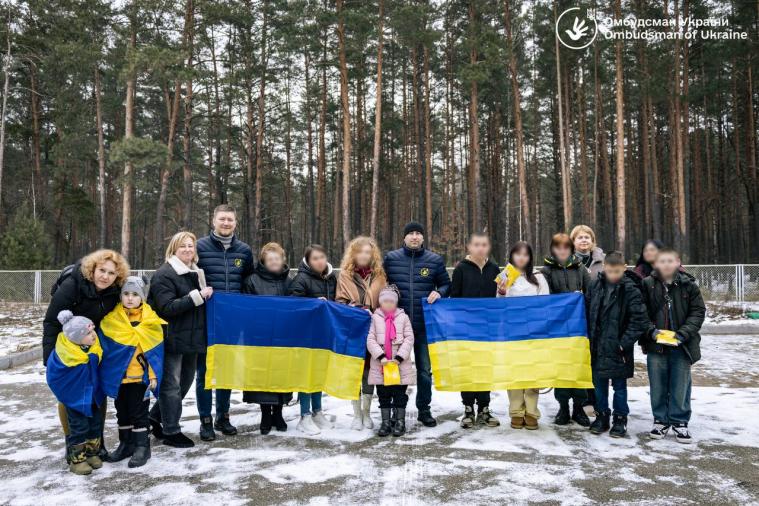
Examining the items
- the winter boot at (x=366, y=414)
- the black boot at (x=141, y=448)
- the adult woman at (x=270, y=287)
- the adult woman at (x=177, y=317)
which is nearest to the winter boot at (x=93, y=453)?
the black boot at (x=141, y=448)

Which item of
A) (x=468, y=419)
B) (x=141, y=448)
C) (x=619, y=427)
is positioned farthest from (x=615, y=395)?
(x=141, y=448)

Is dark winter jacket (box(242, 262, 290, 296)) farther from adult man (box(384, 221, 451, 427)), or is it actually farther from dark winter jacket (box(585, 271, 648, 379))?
dark winter jacket (box(585, 271, 648, 379))

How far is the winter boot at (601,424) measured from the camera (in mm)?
4612

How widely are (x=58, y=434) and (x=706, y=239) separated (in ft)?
114

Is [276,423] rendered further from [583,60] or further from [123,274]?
[583,60]

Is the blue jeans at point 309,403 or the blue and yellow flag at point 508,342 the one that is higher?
the blue and yellow flag at point 508,342

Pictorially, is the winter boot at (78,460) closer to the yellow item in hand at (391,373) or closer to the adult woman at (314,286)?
the adult woman at (314,286)

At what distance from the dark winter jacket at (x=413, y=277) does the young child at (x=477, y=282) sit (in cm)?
25

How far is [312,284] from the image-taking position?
5.04 metres

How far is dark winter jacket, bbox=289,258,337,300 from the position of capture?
5.02 m
